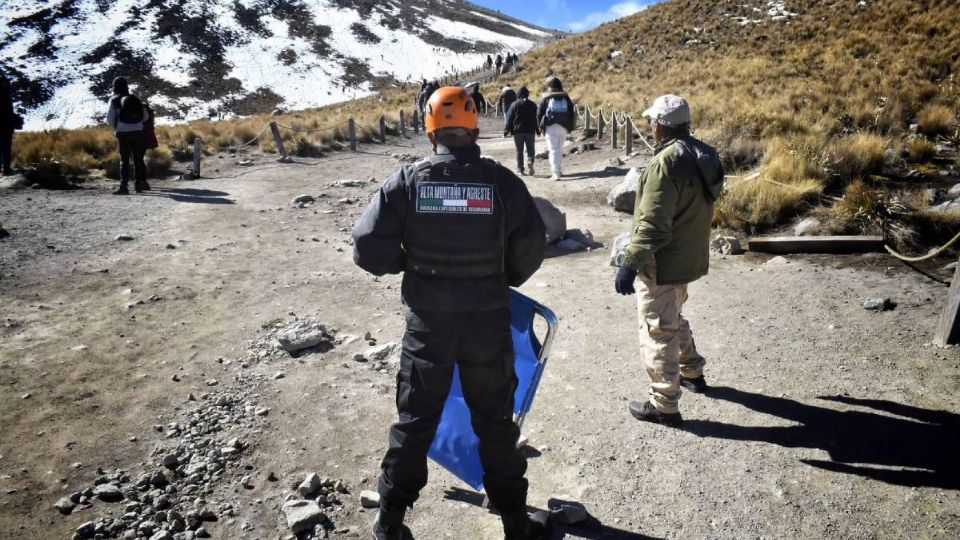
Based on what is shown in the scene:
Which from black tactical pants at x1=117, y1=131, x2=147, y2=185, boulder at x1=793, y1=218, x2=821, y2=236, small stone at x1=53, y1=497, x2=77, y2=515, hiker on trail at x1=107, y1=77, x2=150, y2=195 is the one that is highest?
hiker on trail at x1=107, y1=77, x2=150, y2=195

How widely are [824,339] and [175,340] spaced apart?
218 inches

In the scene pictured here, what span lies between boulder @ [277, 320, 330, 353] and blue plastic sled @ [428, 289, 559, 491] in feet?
7.49

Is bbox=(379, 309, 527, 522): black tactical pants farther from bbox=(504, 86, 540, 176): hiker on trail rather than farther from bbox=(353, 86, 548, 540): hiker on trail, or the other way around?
bbox=(504, 86, 540, 176): hiker on trail

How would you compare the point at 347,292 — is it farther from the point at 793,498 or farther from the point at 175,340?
the point at 793,498

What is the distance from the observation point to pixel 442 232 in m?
2.47

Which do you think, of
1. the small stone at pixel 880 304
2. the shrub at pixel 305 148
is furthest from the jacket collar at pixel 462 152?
the shrub at pixel 305 148

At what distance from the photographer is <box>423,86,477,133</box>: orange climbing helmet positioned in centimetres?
248

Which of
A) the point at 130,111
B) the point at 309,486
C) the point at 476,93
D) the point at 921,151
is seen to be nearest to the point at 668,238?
the point at 309,486

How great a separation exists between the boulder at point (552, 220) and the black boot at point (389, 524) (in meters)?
5.22

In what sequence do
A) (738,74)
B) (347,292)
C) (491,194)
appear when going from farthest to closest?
(738,74) < (347,292) < (491,194)

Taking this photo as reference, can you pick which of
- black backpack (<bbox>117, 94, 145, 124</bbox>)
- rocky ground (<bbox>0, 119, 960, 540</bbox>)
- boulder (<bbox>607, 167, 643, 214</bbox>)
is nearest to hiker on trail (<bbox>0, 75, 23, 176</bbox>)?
black backpack (<bbox>117, 94, 145, 124</bbox>)

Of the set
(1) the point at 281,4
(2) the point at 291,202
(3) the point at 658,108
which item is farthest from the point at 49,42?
(3) the point at 658,108

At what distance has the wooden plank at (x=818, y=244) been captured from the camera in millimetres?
6490

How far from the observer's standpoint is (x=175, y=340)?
17.1ft
